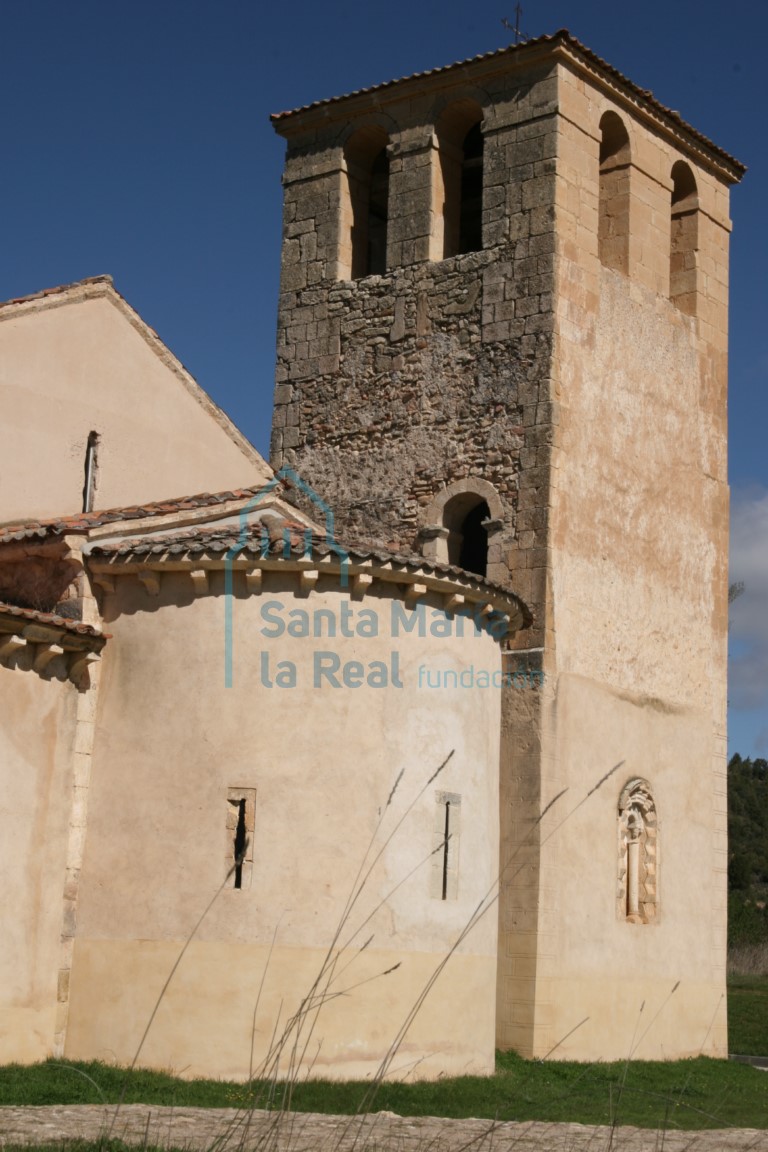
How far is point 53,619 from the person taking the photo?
483 inches

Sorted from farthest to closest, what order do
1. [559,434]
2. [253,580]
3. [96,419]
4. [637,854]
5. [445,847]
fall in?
[637,854] < [559,434] < [96,419] < [445,847] < [253,580]

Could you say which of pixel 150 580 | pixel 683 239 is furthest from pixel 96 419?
pixel 683 239

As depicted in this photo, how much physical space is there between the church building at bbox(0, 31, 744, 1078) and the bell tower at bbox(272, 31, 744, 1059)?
5cm

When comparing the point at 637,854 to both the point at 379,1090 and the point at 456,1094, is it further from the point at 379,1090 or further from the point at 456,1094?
the point at 379,1090

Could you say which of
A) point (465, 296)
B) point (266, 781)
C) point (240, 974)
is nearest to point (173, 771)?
point (266, 781)

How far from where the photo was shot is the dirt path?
7848 millimetres

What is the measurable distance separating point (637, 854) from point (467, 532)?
4191 millimetres

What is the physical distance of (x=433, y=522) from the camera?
17.2m

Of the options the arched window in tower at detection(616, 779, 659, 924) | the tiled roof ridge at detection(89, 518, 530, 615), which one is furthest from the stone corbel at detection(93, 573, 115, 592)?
the arched window in tower at detection(616, 779, 659, 924)

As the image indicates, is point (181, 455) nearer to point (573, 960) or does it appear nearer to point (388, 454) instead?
point (388, 454)

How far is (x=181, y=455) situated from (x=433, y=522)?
3.00 meters

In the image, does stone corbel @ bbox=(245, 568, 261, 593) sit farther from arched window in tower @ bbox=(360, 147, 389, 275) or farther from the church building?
arched window in tower @ bbox=(360, 147, 389, 275)

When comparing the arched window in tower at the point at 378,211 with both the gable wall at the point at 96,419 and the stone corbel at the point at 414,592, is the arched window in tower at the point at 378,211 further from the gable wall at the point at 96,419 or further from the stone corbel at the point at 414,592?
the stone corbel at the point at 414,592


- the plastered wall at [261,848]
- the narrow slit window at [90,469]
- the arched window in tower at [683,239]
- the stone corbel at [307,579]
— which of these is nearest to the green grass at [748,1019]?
the plastered wall at [261,848]
